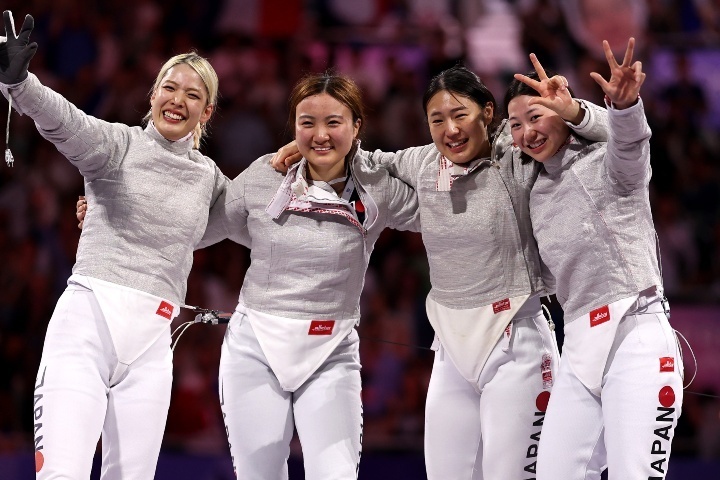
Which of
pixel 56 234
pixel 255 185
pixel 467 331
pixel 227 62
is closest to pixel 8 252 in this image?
pixel 56 234

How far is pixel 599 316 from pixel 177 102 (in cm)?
144

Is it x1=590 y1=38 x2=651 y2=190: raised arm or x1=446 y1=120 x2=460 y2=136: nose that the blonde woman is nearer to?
x1=446 y1=120 x2=460 y2=136: nose

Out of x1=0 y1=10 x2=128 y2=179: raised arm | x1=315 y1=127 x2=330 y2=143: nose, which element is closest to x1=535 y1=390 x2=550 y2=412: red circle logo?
x1=315 y1=127 x2=330 y2=143: nose

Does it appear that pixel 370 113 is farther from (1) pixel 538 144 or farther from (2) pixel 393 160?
(1) pixel 538 144

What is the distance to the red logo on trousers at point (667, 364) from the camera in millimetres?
2566

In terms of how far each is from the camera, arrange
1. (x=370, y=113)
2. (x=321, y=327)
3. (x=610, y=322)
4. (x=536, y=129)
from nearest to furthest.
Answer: (x=610, y=322) < (x=536, y=129) < (x=321, y=327) < (x=370, y=113)

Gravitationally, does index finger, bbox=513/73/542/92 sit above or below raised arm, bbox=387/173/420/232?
above

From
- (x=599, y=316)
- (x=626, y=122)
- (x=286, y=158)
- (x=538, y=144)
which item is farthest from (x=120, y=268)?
(x=626, y=122)

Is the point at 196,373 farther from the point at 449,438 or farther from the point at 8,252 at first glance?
the point at 449,438

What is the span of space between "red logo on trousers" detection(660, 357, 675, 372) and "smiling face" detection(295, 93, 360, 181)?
43.8 inches

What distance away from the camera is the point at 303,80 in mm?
2992

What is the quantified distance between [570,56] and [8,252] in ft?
12.9

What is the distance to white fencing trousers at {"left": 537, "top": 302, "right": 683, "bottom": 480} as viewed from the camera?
252 cm

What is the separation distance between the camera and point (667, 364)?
101 inches
